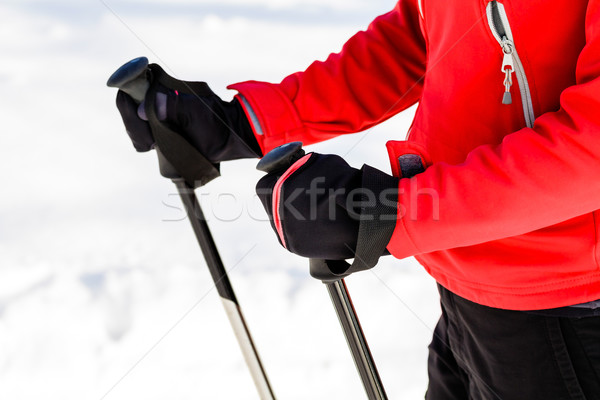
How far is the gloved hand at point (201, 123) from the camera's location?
896 mm

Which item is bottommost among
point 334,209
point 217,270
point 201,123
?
point 217,270

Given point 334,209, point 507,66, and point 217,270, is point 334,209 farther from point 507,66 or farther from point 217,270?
point 217,270

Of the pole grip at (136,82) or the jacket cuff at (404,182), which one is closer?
the jacket cuff at (404,182)

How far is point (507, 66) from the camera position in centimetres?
61

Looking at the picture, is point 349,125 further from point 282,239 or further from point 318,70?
point 282,239

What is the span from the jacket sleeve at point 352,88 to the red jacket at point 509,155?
150mm

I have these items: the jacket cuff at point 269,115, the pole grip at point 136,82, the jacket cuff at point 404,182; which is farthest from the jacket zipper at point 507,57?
the pole grip at point 136,82

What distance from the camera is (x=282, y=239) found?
2.12 feet

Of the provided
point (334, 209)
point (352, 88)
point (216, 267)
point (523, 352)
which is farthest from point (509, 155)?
point (216, 267)

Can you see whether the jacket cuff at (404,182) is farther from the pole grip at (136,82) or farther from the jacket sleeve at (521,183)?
the pole grip at (136,82)

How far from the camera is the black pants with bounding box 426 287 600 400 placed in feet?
2.19

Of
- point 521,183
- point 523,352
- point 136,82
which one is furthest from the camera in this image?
point 136,82

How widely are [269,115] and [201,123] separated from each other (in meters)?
0.11

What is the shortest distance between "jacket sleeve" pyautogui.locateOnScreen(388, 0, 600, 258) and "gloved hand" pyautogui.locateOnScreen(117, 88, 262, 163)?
41cm
